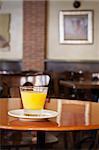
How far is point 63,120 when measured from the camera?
1.75m

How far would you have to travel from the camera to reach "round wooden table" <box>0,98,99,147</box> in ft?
5.11

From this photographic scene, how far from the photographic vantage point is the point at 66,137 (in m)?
3.08

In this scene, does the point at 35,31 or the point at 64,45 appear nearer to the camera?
the point at 35,31

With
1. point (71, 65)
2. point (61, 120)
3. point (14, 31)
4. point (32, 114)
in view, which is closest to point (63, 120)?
point (61, 120)

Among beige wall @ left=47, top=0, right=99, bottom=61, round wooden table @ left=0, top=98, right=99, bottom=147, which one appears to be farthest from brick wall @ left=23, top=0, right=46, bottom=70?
round wooden table @ left=0, top=98, right=99, bottom=147

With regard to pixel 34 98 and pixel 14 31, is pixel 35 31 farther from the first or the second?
pixel 34 98

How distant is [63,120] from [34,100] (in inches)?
6.9

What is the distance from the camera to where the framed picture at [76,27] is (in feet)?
25.1

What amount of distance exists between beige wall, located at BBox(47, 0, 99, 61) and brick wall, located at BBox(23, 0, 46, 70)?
20 cm

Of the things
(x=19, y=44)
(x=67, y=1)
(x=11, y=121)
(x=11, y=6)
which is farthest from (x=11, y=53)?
(x=11, y=121)

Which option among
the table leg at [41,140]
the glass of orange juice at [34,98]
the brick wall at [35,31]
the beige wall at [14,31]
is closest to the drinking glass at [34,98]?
the glass of orange juice at [34,98]

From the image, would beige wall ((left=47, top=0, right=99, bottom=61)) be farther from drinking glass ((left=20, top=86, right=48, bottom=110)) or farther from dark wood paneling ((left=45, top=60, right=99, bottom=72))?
drinking glass ((left=20, top=86, right=48, bottom=110))

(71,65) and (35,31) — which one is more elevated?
(35,31)

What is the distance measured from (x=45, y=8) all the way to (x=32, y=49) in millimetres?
941
